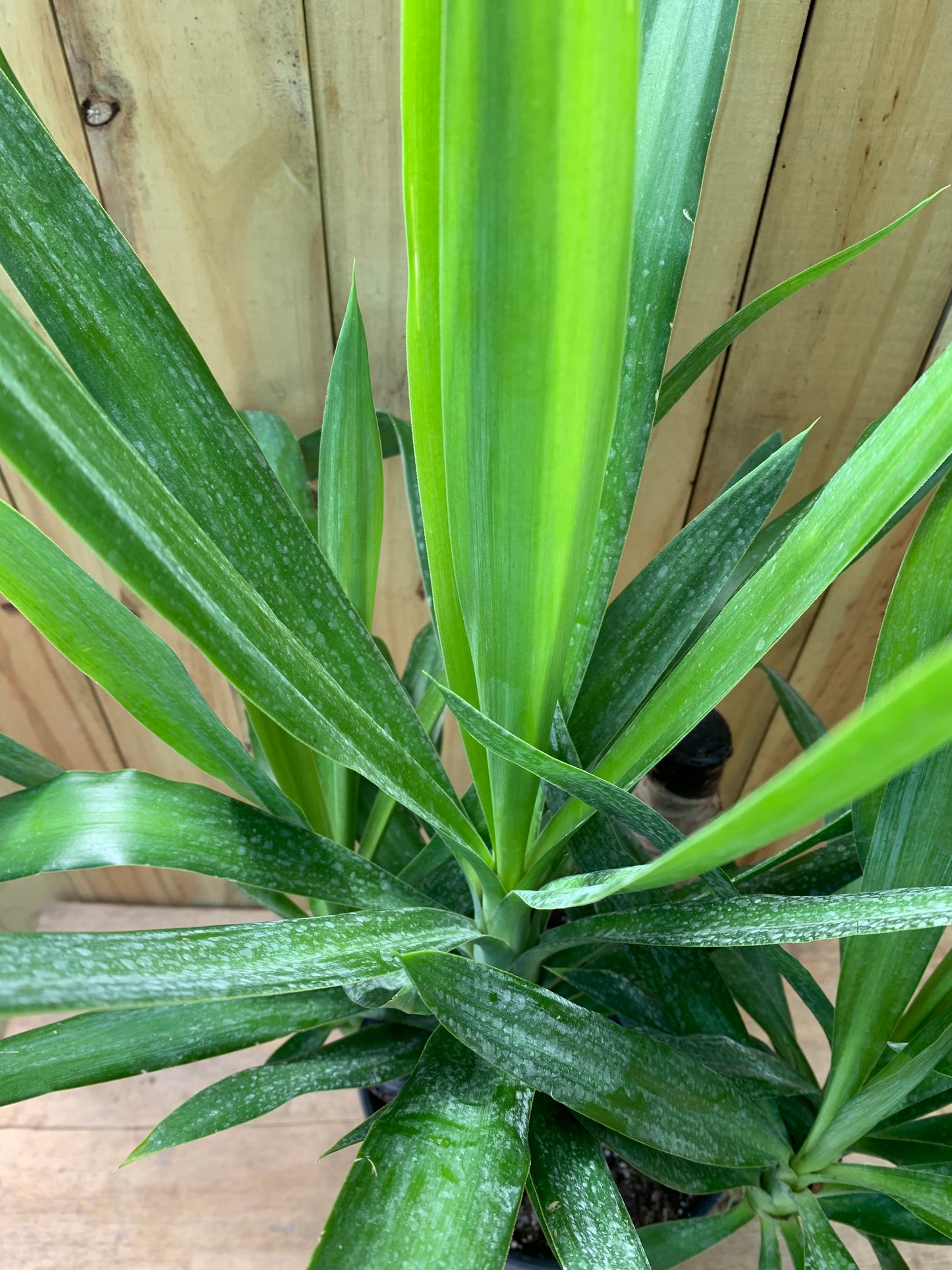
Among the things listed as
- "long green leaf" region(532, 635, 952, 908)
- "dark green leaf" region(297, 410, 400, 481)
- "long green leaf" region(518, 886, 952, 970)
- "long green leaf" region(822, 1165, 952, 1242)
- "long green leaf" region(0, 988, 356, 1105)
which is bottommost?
"long green leaf" region(822, 1165, 952, 1242)

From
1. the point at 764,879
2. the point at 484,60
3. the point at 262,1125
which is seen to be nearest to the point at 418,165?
the point at 484,60

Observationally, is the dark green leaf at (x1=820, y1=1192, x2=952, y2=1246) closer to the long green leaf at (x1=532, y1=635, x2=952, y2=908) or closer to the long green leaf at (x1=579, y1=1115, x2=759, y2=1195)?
the long green leaf at (x1=579, y1=1115, x2=759, y2=1195)

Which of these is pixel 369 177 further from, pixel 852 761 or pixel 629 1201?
pixel 629 1201

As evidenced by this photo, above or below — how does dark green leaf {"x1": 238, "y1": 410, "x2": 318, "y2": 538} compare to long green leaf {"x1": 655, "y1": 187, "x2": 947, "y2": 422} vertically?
above

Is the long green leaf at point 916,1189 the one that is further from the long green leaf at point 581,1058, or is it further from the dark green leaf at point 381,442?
the dark green leaf at point 381,442

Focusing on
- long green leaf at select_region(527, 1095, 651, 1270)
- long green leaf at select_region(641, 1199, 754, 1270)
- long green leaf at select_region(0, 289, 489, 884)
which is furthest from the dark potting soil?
long green leaf at select_region(0, 289, 489, 884)

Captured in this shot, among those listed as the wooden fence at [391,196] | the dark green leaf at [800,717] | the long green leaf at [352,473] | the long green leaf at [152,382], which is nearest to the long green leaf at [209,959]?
the long green leaf at [152,382]
